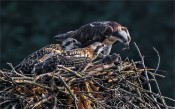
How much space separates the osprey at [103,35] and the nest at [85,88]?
0.76 metres

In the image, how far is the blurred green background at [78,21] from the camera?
37.8 ft

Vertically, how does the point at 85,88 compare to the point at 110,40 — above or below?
below

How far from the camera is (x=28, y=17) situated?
484 inches

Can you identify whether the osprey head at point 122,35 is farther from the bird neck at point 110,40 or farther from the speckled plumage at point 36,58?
the speckled plumage at point 36,58

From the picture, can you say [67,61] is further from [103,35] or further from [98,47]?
[103,35]

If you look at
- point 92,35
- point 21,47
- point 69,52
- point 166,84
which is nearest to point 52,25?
point 21,47

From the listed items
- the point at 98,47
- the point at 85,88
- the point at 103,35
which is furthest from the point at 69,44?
the point at 85,88

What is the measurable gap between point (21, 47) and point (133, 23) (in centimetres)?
130

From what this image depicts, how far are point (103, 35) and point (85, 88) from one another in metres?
1.14

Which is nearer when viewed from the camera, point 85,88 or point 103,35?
point 85,88

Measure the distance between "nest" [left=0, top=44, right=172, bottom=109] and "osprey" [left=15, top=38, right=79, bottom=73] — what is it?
0.16 m

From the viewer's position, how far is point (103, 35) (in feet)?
19.7

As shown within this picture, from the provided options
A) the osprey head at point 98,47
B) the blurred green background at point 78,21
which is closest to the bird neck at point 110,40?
the osprey head at point 98,47

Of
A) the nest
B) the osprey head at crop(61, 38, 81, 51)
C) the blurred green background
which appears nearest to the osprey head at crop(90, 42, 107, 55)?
the osprey head at crop(61, 38, 81, 51)
